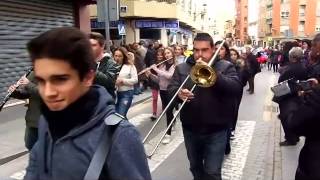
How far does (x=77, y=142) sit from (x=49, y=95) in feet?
0.64

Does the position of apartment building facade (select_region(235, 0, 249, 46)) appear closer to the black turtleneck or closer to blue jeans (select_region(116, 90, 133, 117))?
blue jeans (select_region(116, 90, 133, 117))

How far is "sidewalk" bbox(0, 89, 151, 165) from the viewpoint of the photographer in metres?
6.82

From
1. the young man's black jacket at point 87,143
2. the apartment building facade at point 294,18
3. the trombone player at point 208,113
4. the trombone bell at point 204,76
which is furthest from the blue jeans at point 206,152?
the apartment building facade at point 294,18

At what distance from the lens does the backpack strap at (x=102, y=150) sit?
5.15ft

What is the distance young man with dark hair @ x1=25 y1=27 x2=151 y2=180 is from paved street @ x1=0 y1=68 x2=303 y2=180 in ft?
13.8

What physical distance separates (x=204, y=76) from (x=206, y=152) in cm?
71

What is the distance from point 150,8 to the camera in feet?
92.5

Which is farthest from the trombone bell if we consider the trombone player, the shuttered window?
the shuttered window

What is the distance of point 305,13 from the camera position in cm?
7362

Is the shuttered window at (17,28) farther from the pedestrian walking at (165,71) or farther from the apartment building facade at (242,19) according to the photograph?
the apartment building facade at (242,19)

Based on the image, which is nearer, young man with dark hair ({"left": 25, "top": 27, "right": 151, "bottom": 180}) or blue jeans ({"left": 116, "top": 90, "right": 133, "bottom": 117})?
young man with dark hair ({"left": 25, "top": 27, "right": 151, "bottom": 180})

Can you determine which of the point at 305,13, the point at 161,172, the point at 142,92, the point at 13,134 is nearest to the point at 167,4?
the point at 142,92

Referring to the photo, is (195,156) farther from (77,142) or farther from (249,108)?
(249,108)

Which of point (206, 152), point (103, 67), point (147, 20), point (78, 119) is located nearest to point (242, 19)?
point (147, 20)
